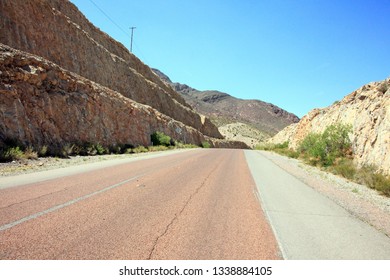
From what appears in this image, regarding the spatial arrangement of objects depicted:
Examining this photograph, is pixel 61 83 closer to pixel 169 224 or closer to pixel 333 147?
pixel 169 224

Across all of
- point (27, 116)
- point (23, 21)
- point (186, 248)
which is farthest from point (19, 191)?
point (23, 21)

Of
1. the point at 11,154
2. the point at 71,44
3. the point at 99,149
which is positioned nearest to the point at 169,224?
the point at 11,154

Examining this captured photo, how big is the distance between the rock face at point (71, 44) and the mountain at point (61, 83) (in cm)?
7

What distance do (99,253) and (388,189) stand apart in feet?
38.3

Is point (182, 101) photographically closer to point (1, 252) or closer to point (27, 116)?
point (27, 116)

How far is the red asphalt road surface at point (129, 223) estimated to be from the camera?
181 inches

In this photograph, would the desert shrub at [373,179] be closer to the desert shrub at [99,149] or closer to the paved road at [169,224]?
the paved road at [169,224]

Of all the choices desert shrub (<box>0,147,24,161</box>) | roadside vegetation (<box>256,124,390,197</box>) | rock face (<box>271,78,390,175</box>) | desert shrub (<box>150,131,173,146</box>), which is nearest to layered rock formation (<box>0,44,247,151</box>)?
desert shrub (<box>0,147,24,161</box>)

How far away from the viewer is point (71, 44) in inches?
1383

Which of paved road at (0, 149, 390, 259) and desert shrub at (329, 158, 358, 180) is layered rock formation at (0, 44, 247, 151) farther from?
desert shrub at (329, 158, 358, 180)

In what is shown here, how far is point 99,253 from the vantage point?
4422 millimetres

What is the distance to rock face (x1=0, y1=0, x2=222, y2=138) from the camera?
26703 millimetres

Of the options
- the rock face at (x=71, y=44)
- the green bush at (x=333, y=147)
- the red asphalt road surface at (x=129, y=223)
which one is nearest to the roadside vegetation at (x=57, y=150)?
the red asphalt road surface at (x=129, y=223)

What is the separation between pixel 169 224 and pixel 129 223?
749 mm
